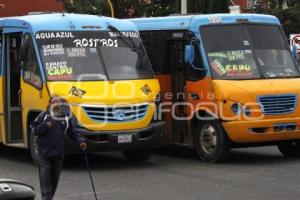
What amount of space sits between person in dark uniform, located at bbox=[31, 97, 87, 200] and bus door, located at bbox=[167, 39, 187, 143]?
15.1 ft

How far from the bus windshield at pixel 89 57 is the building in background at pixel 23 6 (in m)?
30.7

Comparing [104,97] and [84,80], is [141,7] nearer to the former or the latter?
[84,80]

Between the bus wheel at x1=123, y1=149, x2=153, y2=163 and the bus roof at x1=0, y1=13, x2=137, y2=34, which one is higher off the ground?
the bus roof at x1=0, y1=13, x2=137, y2=34

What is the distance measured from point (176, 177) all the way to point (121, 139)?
116cm

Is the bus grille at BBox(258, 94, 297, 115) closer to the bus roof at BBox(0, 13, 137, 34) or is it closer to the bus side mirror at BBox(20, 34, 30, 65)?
the bus roof at BBox(0, 13, 137, 34)

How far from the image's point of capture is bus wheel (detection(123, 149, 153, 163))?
42.0 ft

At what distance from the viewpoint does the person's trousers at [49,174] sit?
8.70 m

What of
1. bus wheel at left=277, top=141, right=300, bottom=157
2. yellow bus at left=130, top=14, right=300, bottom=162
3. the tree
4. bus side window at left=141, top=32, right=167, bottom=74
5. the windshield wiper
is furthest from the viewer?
the tree

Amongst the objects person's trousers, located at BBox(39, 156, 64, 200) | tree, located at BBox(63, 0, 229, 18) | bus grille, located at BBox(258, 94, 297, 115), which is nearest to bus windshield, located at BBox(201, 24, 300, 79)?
bus grille, located at BBox(258, 94, 297, 115)

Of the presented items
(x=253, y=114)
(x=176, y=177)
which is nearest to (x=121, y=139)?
(x=176, y=177)

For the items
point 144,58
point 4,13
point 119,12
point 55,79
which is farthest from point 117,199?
point 4,13

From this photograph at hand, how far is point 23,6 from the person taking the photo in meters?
43.4

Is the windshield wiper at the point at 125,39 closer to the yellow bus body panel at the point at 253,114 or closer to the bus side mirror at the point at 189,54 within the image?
the bus side mirror at the point at 189,54

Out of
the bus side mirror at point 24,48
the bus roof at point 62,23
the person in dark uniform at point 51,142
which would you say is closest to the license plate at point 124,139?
the bus roof at point 62,23
